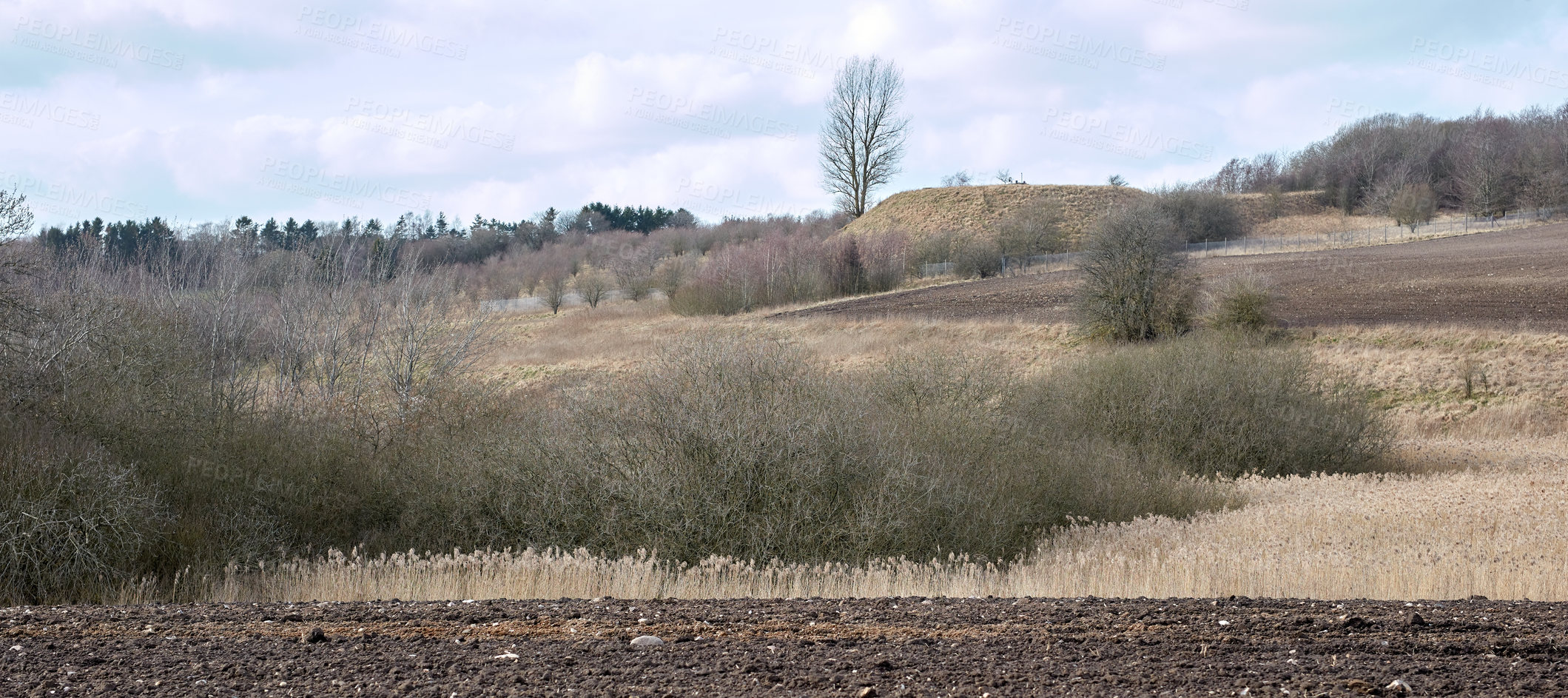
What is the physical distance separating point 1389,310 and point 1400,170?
63861mm

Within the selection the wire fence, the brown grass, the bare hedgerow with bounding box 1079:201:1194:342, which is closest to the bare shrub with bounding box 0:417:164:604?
the brown grass

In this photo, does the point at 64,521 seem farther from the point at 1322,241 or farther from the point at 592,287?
the point at 1322,241

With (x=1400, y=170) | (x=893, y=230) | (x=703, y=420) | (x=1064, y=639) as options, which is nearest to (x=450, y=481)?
(x=703, y=420)

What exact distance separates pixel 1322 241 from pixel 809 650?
2769 inches

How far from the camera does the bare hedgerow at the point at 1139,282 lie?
31984 millimetres

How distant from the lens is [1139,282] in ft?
106

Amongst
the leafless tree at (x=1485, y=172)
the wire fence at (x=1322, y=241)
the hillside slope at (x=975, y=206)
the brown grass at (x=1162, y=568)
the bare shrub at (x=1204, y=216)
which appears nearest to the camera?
the brown grass at (x=1162, y=568)

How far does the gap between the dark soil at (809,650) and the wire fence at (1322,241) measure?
55.8 m

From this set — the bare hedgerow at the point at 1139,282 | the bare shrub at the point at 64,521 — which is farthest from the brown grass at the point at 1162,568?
the bare hedgerow at the point at 1139,282

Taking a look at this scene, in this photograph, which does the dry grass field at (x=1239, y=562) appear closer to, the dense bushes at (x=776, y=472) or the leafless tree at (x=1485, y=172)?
the dense bushes at (x=776, y=472)

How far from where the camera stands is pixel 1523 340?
91.7 feet

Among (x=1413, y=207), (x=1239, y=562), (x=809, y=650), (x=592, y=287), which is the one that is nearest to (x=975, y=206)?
(x=1413, y=207)

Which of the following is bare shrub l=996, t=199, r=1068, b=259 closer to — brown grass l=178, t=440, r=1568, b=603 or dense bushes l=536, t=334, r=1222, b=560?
dense bushes l=536, t=334, r=1222, b=560

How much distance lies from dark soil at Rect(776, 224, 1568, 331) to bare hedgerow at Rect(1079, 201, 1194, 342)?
235 centimetres
